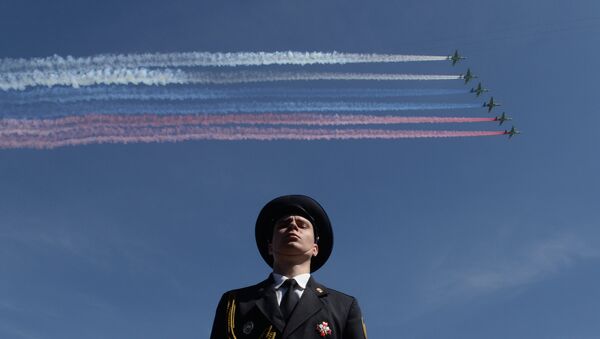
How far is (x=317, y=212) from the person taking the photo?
25.8 ft

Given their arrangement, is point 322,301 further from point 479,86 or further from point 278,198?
point 479,86

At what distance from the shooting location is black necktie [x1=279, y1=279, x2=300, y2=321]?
22.1 feet

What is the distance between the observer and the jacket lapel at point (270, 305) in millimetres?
6586

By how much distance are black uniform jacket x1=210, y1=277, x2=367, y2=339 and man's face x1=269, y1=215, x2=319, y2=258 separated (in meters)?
0.36

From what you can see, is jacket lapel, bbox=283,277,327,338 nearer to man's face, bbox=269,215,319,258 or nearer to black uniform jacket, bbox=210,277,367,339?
black uniform jacket, bbox=210,277,367,339

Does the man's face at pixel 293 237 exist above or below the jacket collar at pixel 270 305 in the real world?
above

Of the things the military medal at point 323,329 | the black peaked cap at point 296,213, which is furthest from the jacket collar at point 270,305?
the black peaked cap at point 296,213

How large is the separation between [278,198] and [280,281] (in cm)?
113

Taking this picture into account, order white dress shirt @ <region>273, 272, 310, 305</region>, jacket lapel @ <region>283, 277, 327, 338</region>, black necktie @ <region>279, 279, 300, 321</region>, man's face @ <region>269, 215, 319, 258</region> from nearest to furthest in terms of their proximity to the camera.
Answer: jacket lapel @ <region>283, 277, 327, 338</region> → black necktie @ <region>279, 279, 300, 321</region> → white dress shirt @ <region>273, 272, 310, 305</region> → man's face @ <region>269, 215, 319, 258</region>

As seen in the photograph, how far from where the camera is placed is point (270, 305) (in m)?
6.79

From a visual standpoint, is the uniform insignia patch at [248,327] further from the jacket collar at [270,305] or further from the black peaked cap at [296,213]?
the black peaked cap at [296,213]

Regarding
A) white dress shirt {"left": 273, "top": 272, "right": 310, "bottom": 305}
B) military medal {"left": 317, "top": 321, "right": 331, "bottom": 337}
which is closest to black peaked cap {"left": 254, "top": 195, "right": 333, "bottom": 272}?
white dress shirt {"left": 273, "top": 272, "right": 310, "bottom": 305}

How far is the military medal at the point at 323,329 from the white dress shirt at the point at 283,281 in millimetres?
422

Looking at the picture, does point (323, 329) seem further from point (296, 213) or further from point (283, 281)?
point (296, 213)
